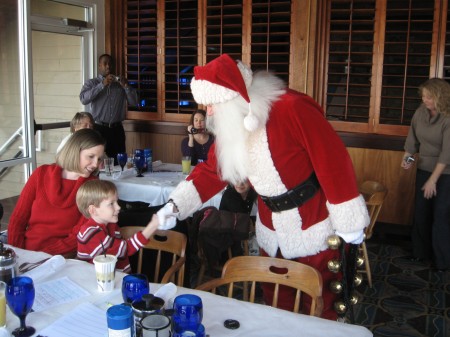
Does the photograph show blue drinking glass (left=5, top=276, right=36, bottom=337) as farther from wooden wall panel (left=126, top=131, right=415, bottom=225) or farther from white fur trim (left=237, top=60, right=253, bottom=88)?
wooden wall panel (left=126, top=131, right=415, bottom=225)

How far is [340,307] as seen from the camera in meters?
2.13

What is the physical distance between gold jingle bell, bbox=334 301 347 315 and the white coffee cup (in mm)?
996

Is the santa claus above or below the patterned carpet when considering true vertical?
above

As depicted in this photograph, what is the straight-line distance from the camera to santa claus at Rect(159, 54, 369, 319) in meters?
1.92

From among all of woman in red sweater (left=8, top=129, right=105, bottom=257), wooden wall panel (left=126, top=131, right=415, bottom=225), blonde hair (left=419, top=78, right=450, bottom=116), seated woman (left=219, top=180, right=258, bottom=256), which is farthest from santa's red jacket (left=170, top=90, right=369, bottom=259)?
wooden wall panel (left=126, top=131, right=415, bottom=225)

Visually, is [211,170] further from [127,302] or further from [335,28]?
[335,28]

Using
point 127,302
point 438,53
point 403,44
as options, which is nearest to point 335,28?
point 403,44

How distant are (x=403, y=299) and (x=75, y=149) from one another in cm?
244

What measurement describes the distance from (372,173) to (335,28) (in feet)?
4.72

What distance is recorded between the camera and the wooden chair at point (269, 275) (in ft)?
6.08

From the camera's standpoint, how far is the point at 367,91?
471 centimetres

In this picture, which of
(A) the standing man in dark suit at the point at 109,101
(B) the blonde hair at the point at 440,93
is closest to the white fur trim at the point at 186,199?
(B) the blonde hair at the point at 440,93

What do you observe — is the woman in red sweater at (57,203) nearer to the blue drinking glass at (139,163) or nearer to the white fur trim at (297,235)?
the white fur trim at (297,235)

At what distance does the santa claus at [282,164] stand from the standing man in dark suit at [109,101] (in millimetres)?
3457
